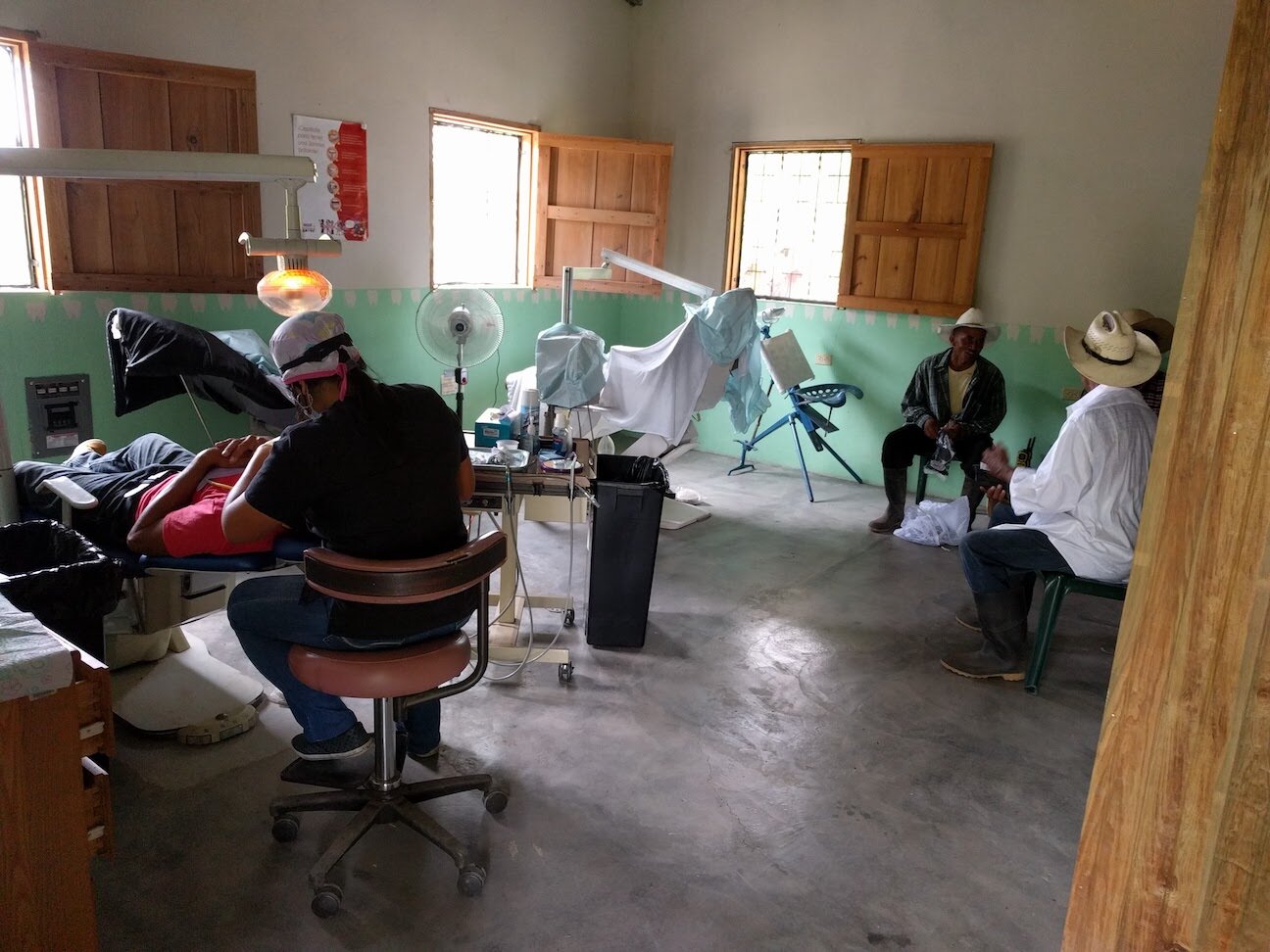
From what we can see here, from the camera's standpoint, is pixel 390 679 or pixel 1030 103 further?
pixel 1030 103

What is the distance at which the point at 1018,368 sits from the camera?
5500 millimetres

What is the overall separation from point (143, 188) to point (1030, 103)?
4582mm

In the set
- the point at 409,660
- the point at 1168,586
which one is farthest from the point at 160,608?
the point at 1168,586

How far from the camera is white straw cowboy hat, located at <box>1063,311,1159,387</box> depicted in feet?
10.5

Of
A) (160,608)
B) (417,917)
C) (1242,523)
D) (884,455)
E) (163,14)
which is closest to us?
(1242,523)

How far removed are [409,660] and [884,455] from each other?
3.76 m

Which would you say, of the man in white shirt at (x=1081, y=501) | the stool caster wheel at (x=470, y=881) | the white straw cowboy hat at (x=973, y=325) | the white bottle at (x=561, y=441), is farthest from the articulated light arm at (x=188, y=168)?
the white straw cowboy hat at (x=973, y=325)

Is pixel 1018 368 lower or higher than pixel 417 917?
higher

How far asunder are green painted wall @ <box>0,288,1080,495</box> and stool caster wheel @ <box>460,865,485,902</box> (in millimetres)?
2757

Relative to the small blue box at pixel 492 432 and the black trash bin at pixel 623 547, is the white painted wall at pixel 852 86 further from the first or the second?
the black trash bin at pixel 623 547

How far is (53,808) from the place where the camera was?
5.00 feet

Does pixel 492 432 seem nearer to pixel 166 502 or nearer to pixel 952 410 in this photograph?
pixel 166 502

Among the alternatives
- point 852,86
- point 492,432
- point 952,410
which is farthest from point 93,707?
point 852,86

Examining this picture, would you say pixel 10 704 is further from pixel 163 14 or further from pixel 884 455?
pixel 884 455
